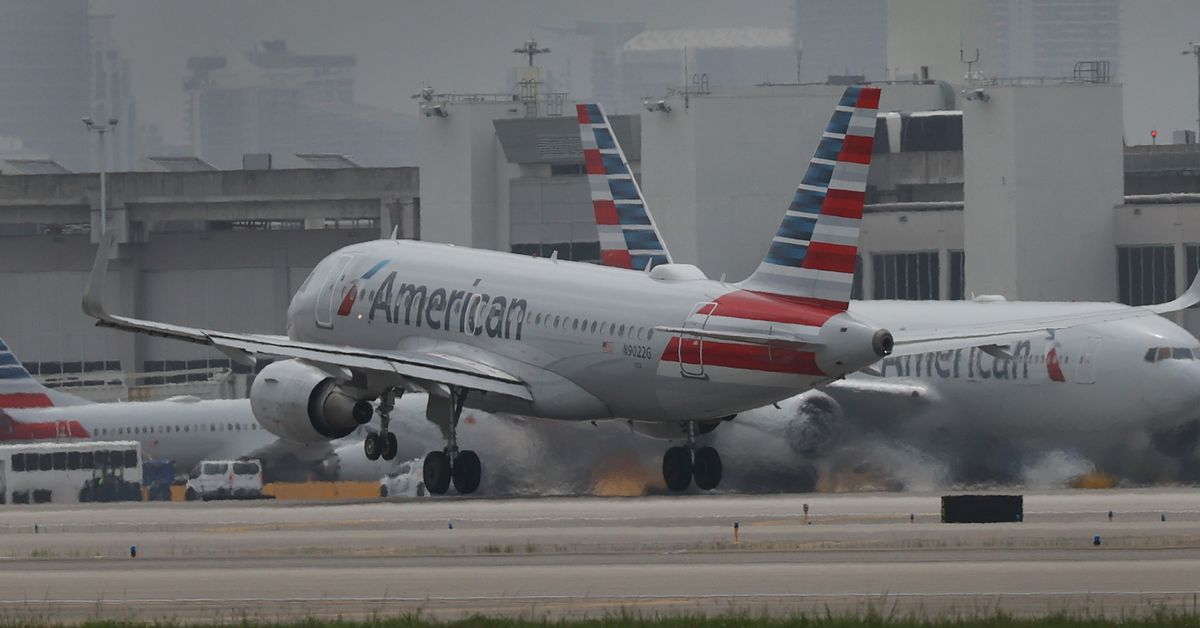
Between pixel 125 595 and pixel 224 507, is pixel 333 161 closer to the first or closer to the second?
pixel 224 507

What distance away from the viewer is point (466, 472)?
2108 inches

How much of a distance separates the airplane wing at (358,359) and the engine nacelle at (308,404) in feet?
1.77

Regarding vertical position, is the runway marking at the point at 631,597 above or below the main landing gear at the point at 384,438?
below

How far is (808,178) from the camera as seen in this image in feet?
152

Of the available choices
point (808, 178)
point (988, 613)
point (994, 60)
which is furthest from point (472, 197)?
point (988, 613)

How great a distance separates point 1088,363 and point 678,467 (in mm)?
11652

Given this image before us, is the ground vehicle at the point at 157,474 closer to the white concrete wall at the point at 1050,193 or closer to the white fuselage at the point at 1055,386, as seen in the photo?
the white fuselage at the point at 1055,386

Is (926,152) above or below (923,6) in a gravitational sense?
below

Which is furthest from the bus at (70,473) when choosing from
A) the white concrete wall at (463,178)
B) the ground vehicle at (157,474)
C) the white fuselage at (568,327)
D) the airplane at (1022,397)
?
the white concrete wall at (463,178)

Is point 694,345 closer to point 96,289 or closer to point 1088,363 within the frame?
point 96,289

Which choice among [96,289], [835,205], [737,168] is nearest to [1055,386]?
[835,205]

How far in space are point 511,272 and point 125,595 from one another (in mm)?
23432

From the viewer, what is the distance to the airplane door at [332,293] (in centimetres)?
5712

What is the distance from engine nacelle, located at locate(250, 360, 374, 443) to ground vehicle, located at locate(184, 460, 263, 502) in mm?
20174
